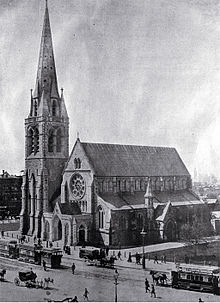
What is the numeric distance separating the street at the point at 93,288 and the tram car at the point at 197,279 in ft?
1.45

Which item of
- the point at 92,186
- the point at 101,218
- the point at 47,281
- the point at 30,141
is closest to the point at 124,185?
the point at 92,186

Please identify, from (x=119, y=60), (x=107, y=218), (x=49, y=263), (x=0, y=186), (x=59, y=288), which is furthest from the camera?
(x=0, y=186)

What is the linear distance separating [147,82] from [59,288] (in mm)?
13865

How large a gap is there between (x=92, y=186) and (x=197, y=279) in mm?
21010

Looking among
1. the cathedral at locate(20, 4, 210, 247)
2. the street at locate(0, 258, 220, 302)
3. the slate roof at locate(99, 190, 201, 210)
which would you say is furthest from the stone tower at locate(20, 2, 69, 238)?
the street at locate(0, 258, 220, 302)

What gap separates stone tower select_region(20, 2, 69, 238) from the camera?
163 ft

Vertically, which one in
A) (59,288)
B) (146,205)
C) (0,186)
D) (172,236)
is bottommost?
(59,288)

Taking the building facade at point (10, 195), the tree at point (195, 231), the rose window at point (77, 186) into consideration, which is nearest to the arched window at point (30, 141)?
the rose window at point (77, 186)

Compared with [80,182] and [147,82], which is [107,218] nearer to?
[80,182]

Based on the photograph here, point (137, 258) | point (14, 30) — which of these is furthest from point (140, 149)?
point (14, 30)

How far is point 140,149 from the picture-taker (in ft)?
168

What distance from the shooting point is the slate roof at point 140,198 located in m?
46.1

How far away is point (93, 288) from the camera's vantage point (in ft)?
86.4

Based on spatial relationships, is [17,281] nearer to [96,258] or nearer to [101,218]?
[96,258]
